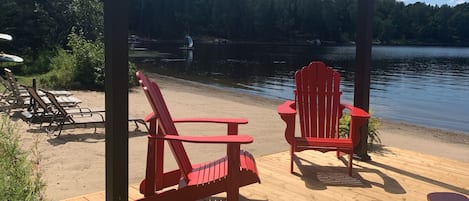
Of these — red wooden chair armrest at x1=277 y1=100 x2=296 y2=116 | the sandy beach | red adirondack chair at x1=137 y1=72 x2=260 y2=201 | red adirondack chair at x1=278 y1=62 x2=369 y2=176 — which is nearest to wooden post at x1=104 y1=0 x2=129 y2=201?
red adirondack chair at x1=137 y1=72 x2=260 y2=201

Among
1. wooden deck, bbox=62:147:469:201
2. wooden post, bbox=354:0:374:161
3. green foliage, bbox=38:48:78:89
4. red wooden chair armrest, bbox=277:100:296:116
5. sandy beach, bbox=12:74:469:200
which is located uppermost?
wooden post, bbox=354:0:374:161

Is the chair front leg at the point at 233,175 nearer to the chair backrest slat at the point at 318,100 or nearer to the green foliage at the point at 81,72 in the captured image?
the chair backrest slat at the point at 318,100

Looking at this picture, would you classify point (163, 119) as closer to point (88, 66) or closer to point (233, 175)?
point (233, 175)

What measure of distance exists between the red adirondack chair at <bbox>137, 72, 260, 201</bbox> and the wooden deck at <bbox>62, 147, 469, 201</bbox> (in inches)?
11.7

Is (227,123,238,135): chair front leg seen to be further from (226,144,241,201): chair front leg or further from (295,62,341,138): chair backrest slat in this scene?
(295,62,341,138): chair backrest slat

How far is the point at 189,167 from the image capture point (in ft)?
9.61

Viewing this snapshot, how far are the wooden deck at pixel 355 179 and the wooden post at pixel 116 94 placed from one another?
75 centimetres

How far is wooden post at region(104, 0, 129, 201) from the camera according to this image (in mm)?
2207

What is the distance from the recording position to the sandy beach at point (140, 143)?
4.11m

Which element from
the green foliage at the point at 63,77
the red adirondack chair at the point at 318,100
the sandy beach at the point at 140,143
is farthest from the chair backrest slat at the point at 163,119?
the green foliage at the point at 63,77

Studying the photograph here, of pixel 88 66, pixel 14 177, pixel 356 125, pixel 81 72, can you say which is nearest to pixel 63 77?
pixel 81 72

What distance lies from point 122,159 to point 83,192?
155 centimetres

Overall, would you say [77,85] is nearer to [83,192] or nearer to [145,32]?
[83,192]

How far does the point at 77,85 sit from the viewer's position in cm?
1243
